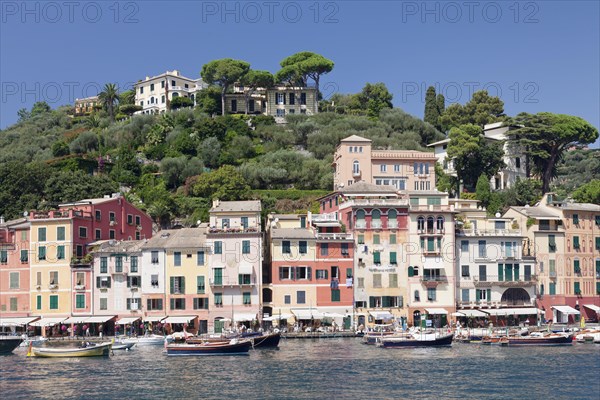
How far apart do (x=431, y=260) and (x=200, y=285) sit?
68.8 feet

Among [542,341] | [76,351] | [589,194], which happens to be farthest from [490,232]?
[76,351]

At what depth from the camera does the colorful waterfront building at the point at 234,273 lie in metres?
81.9

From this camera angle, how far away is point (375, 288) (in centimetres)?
8525

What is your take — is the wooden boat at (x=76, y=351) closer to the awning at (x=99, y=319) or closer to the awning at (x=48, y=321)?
the awning at (x=99, y=319)

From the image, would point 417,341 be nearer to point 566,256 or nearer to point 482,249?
point 482,249

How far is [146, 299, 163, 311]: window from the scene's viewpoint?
8194cm

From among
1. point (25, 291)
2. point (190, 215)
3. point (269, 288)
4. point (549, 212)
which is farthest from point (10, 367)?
point (549, 212)

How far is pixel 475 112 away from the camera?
454 ft

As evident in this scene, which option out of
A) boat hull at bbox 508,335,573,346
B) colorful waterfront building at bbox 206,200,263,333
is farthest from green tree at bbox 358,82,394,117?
boat hull at bbox 508,335,573,346

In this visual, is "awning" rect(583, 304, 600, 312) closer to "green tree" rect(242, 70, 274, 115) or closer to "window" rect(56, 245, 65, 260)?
"window" rect(56, 245, 65, 260)

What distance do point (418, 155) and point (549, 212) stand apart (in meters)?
21.5

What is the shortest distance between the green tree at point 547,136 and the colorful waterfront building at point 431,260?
106 feet

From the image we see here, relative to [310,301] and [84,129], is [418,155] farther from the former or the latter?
[84,129]

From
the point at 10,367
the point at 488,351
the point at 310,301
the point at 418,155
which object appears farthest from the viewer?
the point at 418,155
